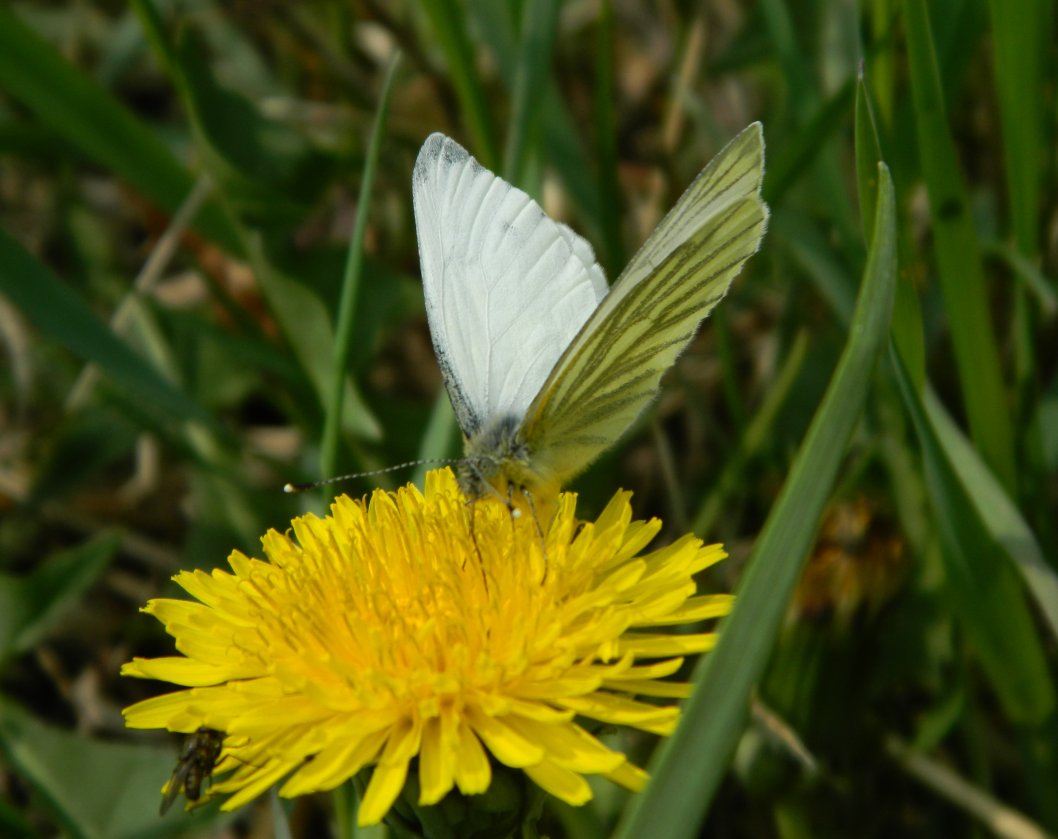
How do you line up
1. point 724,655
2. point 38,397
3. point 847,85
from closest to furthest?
point 724,655 → point 847,85 → point 38,397

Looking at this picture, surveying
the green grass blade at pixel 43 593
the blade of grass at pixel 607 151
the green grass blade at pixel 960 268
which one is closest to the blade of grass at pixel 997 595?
the green grass blade at pixel 960 268

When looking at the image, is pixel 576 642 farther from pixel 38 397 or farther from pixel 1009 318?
pixel 38 397

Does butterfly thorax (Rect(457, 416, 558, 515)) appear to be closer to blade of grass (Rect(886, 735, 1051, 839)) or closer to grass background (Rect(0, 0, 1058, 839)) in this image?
grass background (Rect(0, 0, 1058, 839))

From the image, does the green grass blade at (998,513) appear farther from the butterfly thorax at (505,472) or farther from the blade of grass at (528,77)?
the blade of grass at (528,77)

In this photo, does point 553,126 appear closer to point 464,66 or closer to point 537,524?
point 464,66

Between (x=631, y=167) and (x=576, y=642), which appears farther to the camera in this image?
(x=631, y=167)

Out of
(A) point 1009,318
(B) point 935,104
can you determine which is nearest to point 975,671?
(A) point 1009,318
